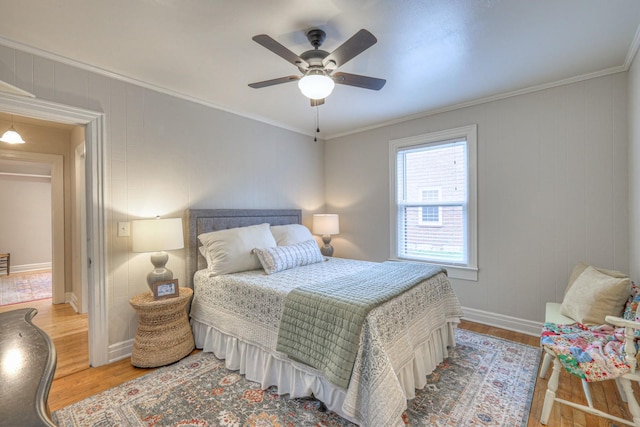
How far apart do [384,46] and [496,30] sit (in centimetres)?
75

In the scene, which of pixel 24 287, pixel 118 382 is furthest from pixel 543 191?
pixel 24 287

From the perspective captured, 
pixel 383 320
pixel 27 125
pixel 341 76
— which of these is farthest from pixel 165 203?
pixel 27 125

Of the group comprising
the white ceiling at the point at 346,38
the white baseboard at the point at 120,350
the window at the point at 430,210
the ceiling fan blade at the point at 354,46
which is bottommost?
the white baseboard at the point at 120,350

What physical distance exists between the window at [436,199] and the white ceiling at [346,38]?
2.31 feet

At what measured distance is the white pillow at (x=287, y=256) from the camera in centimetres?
267

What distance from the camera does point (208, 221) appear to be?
3.02m

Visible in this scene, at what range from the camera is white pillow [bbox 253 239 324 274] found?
267 centimetres

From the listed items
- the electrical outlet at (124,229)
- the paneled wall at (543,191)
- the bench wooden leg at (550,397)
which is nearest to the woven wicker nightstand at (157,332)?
the electrical outlet at (124,229)

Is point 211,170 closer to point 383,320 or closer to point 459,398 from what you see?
point 383,320

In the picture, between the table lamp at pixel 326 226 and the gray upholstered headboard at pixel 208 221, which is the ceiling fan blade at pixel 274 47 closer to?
the gray upholstered headboard at pixel 208 221

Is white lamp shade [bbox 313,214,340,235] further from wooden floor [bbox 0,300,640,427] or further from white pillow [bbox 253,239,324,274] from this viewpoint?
wooden floor [bbox 0,300,640,427]

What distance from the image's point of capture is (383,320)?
1697 mm

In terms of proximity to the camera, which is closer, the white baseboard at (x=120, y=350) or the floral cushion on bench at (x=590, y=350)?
the floral cushion on bench at (x=590, y=350)

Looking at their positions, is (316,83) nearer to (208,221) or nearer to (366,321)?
(366,321)
